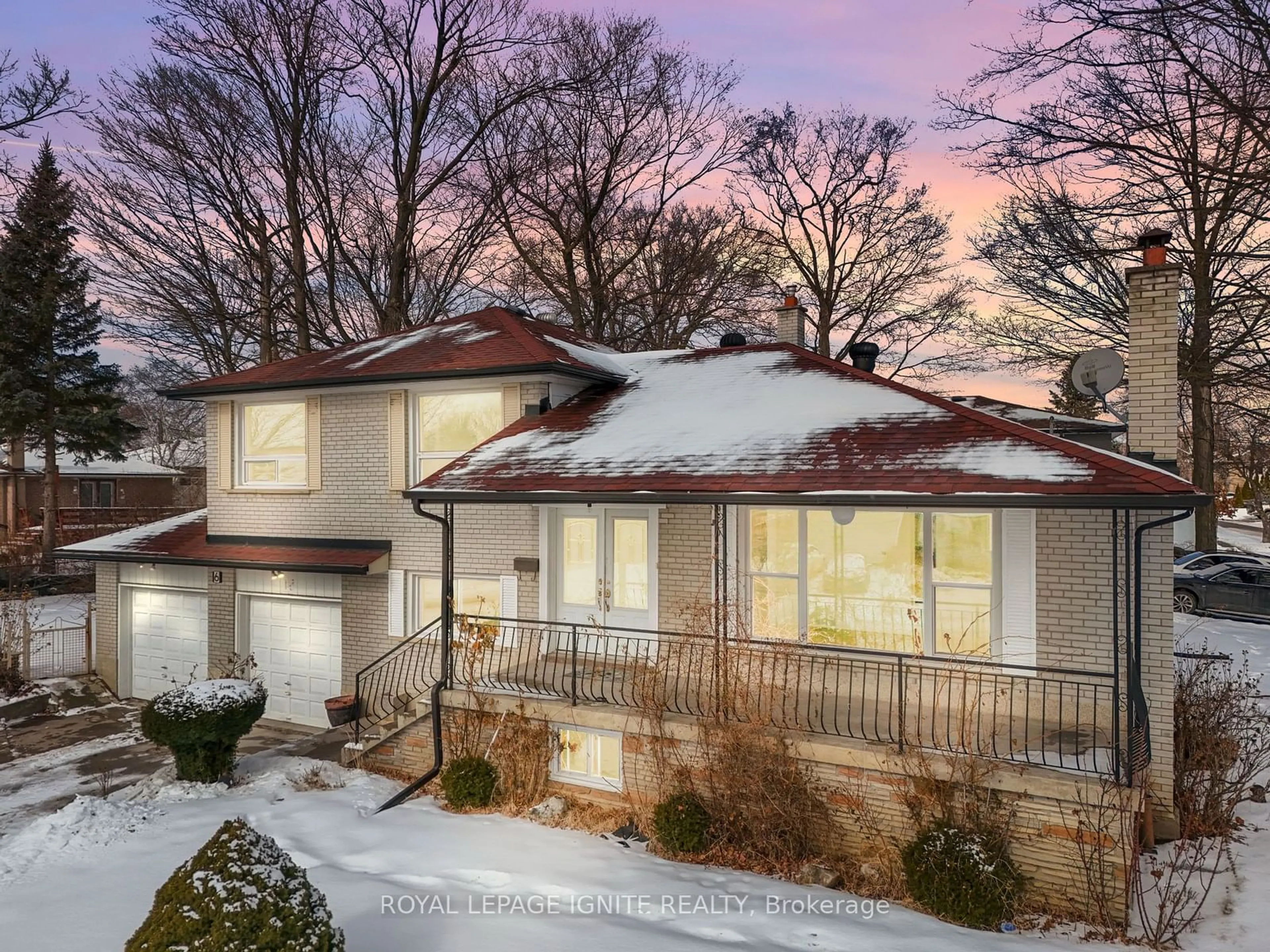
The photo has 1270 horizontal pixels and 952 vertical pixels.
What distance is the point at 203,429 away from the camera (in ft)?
117

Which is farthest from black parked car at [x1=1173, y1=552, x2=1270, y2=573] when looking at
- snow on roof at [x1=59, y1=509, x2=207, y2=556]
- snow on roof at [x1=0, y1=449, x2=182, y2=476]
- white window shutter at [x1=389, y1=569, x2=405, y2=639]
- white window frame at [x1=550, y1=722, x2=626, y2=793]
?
snow on roof at [x1=0, y1=449, x2=182, y2=476]

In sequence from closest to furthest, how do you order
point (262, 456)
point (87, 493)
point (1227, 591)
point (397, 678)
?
point (397, 678)
point (262, 456)
point (1227, 591)
point (87, 493)

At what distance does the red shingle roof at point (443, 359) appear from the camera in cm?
1116

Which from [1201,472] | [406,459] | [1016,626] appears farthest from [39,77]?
[1201,472]

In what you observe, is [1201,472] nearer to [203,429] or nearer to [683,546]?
[683,546]

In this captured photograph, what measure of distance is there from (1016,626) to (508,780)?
599 cm

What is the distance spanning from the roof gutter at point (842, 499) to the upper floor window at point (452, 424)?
243 centimetres

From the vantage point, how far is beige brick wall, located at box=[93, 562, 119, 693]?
1446 cm

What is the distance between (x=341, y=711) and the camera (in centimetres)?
1130

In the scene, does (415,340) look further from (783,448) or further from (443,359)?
(783,448)

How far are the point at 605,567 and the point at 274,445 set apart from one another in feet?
23.2

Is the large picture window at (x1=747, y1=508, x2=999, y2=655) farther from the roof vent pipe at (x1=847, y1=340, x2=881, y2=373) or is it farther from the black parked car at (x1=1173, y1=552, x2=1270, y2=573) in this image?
the black parked car at (x1=1173, y1=552, x2=1270, y2=573)

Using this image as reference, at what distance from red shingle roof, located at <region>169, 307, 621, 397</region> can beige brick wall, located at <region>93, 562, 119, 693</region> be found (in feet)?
14.6

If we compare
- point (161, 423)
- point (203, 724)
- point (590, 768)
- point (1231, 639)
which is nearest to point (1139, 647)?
point (590, 768)
